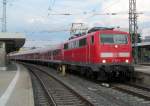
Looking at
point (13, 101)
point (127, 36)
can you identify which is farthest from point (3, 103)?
point (127, 36)

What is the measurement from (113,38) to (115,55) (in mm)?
1157

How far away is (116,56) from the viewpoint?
2223 cm

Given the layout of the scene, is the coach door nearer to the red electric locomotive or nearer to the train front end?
the red electric locomotive

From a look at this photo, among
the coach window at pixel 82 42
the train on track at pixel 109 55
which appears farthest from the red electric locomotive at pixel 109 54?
the coach window at pixel 82 42

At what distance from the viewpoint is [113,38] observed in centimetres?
2280

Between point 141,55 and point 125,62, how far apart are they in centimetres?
3684

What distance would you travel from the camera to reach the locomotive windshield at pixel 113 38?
22.5 metres

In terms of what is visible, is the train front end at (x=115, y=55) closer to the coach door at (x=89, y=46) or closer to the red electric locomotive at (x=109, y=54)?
the red electric locomotive at (x=109, y=54)

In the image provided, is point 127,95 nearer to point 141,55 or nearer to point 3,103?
point 3,103

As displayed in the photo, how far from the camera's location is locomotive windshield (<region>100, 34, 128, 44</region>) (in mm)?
22547

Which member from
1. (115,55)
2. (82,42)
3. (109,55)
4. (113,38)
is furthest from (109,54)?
(82,42)

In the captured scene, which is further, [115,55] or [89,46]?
[89,46]

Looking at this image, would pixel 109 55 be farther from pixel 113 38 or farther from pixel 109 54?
pixel 113 38

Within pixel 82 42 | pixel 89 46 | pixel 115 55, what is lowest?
pixel 115 55
